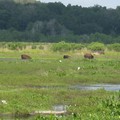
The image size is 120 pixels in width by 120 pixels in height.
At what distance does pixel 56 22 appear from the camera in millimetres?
96375

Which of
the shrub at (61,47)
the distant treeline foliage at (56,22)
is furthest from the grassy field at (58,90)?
the distant treeline foliage at (56,22)

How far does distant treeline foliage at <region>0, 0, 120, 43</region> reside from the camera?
89375mm

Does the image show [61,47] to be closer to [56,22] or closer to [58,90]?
[56,22]

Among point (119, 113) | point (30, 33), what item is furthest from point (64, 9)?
point (119, 113)

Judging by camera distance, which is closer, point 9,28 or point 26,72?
point 26,72

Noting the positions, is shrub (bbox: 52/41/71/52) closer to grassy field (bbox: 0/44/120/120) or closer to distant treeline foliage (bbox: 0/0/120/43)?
grassy field (bbox: 0/44/120/120)

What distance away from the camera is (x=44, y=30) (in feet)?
311

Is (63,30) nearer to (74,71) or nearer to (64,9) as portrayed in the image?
(64,9)

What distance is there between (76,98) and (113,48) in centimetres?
4414

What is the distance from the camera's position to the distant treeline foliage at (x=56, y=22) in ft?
293

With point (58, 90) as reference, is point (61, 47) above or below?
below

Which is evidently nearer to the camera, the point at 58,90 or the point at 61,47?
the point at 58,90

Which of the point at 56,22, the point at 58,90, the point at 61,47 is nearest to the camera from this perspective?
the point at 58,90

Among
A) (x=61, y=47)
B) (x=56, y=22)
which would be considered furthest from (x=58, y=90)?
(x=56, y=22)
